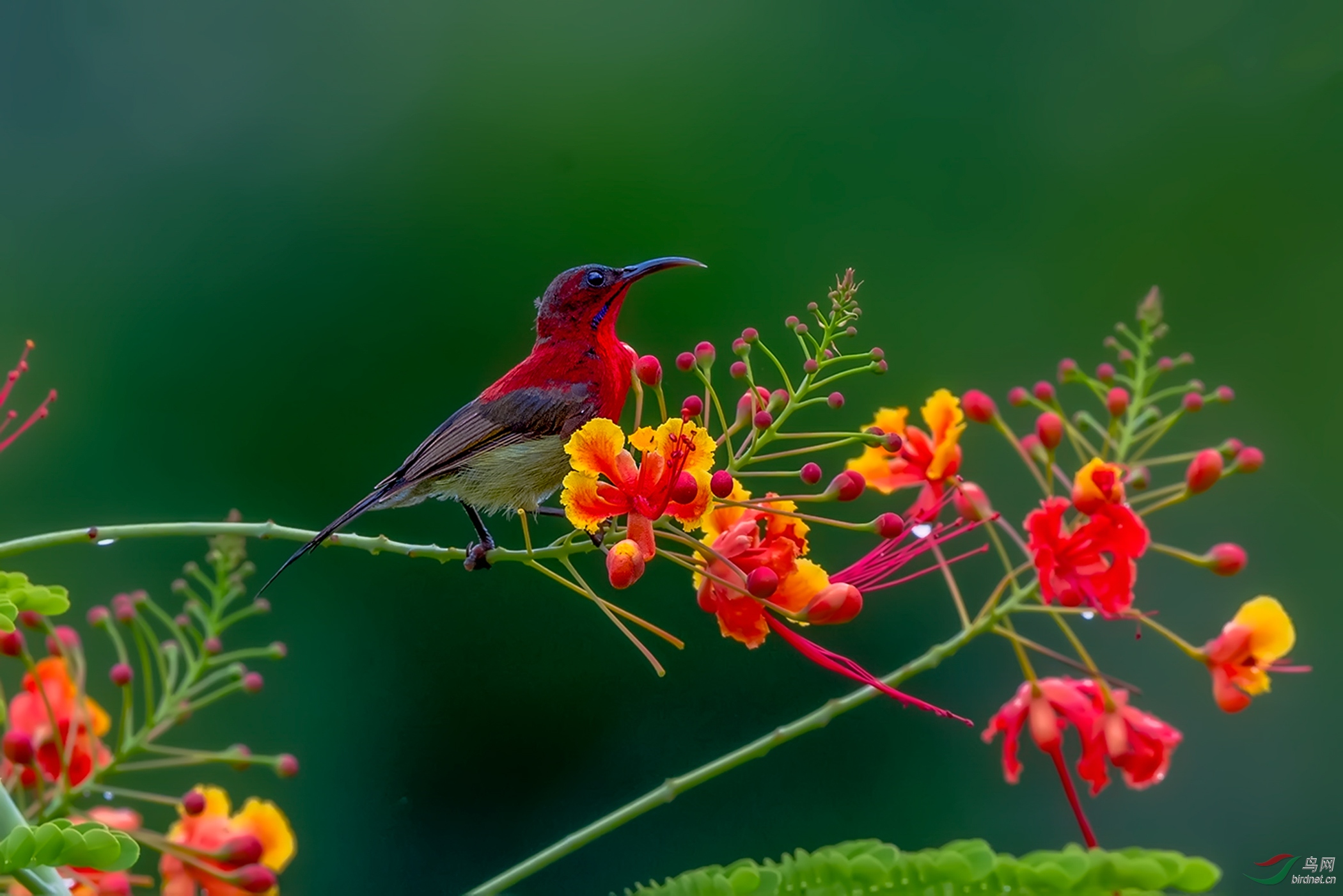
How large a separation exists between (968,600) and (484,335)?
172cm

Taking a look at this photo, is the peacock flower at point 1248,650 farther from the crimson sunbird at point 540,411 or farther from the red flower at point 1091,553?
the crimson sunbird at point 540,411

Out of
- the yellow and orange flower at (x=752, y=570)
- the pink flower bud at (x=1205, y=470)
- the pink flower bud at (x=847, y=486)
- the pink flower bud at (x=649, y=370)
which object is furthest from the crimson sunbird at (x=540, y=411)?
the pink flower bud at (x=1205, y=470)

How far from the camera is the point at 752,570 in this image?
1357 millimetres

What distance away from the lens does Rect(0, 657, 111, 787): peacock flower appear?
149 centimetres

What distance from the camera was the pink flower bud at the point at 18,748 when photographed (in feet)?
4.46

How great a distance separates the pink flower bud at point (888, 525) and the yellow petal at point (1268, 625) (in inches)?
28.3

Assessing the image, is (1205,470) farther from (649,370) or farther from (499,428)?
(499,428)

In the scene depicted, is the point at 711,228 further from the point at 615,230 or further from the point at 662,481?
the point at 662,481

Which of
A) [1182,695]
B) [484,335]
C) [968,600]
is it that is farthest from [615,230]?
[1182,695]

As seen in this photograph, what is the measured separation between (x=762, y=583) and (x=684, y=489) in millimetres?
123

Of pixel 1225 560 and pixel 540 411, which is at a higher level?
pixel 540 411

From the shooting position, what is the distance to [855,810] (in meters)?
3.17

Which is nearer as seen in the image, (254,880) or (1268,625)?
(254,880)

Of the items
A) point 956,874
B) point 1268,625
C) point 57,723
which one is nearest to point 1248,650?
point 1268,625
